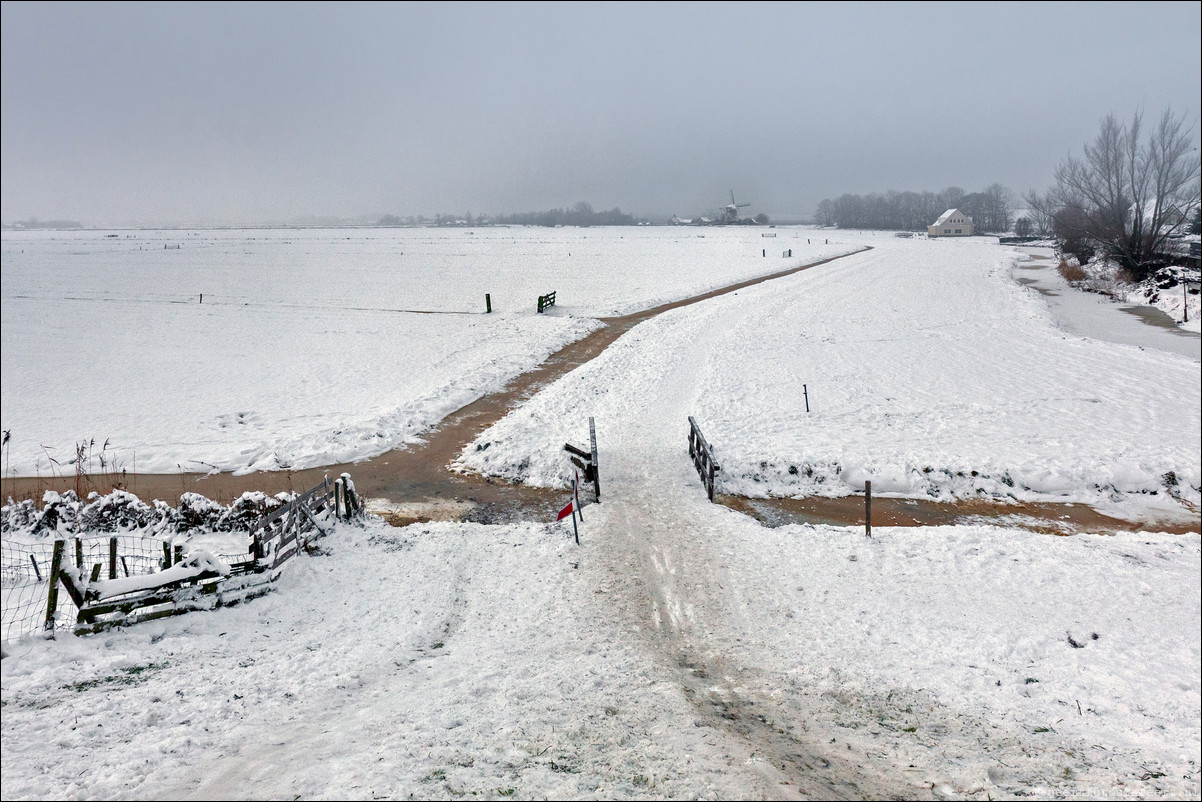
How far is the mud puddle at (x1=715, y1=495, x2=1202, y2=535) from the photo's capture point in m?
11.5

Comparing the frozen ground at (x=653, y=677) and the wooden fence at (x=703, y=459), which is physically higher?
the wooden fence at (x=703, y=459)

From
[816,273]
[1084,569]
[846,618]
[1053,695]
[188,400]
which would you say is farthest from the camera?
[816,273]

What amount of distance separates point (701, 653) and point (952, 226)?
14515cm

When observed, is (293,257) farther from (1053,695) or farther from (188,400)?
(1053,695)

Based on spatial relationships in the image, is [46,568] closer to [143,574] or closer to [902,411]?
[143,574]

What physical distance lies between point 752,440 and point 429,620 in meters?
9.83

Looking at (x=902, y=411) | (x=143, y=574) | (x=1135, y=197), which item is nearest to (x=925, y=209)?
(x=1135, y=197)

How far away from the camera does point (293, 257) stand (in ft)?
263

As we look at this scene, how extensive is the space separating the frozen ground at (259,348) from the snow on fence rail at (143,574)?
481 centimetres

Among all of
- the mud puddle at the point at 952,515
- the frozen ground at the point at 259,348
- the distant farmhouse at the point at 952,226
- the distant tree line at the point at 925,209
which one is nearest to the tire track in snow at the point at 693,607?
the mud puddle at the point at 952,515

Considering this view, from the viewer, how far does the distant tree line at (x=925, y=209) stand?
14838 cm

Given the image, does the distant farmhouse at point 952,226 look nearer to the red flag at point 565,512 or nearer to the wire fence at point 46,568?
the red flag at point 565,512

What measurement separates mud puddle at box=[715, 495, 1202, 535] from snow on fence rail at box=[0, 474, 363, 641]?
8.19 metres

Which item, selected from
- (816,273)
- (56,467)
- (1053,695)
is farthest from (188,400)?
(816,273)
